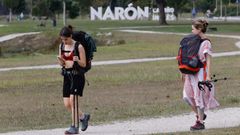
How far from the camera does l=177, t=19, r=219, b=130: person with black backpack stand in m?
11.3

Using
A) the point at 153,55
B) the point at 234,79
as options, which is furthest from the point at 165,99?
the point at 153,55

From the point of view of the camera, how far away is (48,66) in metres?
27.1

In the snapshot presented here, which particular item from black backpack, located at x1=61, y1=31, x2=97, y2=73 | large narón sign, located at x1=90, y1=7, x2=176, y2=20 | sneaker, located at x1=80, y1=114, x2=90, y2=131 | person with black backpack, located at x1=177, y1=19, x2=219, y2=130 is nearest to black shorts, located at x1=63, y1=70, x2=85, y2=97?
black backpack, located at x1=61, y1=31, x2=97, y2=73

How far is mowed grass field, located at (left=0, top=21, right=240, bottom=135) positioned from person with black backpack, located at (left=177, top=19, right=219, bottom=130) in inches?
19.9

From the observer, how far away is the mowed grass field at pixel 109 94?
13797 millimetres

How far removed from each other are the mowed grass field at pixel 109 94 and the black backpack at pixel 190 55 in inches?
39.3

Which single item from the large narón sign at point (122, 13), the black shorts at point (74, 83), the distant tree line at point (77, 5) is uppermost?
the distant tree line at point (77, 5)

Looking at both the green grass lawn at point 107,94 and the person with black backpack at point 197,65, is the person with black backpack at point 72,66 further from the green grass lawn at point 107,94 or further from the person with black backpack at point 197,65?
the person with black backpack at point 197,65

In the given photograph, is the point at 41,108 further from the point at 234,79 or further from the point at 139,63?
the point at 139,63

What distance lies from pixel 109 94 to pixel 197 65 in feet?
21.7

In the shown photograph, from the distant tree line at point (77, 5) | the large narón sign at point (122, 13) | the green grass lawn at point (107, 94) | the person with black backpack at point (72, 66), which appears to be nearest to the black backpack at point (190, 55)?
the person with black backpack at point (72, 66)

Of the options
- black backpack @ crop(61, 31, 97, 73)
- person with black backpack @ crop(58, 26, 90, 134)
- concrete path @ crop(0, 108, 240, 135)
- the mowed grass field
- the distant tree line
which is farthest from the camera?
the distant tree line

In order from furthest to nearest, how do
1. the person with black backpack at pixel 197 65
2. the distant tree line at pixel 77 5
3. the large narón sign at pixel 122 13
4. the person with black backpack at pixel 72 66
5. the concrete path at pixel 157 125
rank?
the large narón sign at pixel 122 13 < the distant tree line at pixel 77 5 < the concrete path at pixel 157 125 < the person with black backpack at pixel 72 66 < the person with black backpack at pixel 197 65

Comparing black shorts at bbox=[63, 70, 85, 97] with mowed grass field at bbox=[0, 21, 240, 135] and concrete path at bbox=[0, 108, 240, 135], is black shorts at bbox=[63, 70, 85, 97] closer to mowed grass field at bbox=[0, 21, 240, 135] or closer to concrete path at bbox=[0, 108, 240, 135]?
concrete path at bbox=[0, 108, 240, 135]
